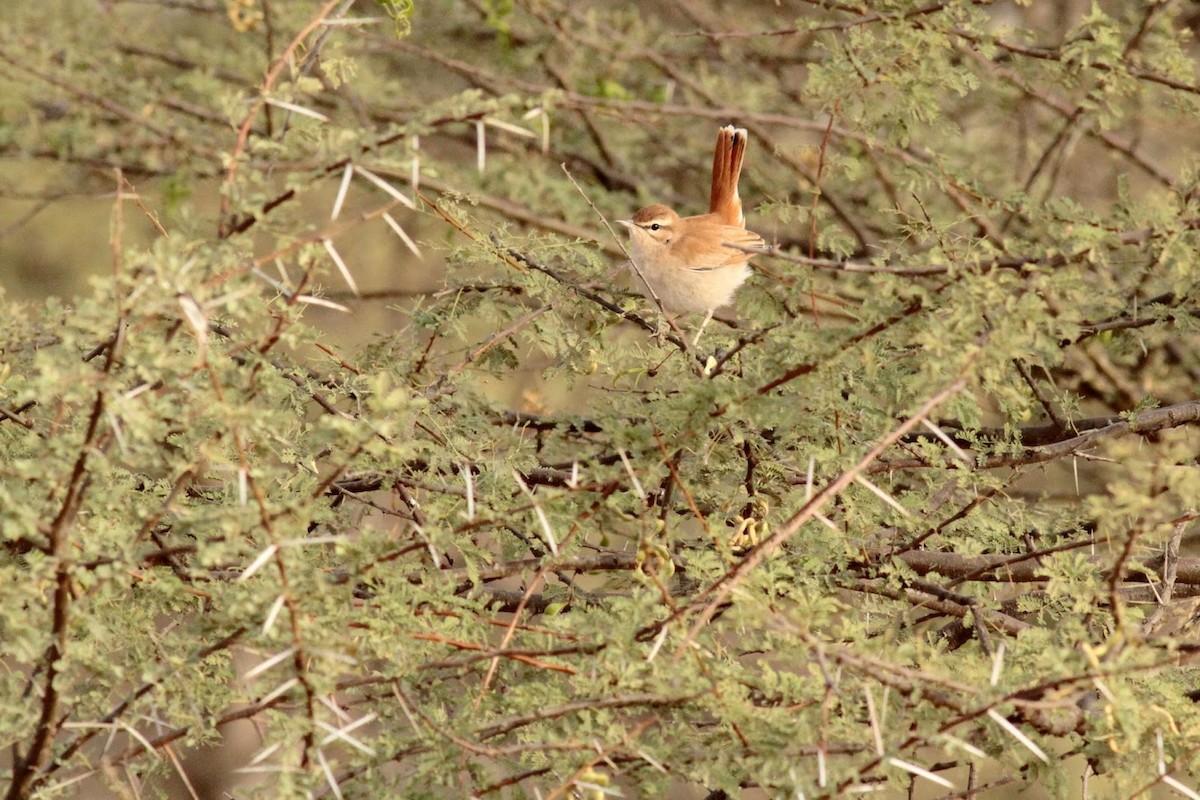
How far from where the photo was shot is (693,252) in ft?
16.0

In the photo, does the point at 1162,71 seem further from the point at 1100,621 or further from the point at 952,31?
the point at 1100,621

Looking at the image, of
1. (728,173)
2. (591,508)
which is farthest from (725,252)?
(591,508)

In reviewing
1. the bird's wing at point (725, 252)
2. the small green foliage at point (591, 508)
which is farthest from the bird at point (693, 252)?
the small green foliage at point (591, 508)

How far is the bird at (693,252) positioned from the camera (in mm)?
4781

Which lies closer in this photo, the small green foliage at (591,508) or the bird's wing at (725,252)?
the small green foliage at (591,508)

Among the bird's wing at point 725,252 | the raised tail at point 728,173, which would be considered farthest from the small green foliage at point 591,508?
the raised tail at point 728,173

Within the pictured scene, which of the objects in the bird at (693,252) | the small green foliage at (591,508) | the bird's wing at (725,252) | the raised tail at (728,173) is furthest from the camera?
the raised tail at (728,173)

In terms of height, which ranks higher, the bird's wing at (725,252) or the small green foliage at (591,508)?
the small green foliage at (591,508)

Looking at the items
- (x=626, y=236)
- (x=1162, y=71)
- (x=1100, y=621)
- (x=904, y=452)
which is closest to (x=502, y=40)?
(x=626, y=236)

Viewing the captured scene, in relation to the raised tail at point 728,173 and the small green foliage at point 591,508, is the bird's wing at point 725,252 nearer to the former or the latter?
the raised tail at point 728,173

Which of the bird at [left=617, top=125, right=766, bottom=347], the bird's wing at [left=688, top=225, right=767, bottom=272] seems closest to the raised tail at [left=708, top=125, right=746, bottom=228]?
the bird at [left=617, top=125, right=766, bottom=347]

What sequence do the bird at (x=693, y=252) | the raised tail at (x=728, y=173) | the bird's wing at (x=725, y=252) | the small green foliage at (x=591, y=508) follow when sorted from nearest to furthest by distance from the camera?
the small green foliage at (x=591, y=508) → the bird's wing at (x=725, y=252) → the bird at (x=693, y=252) → the raised tail at (x=728, y=173)

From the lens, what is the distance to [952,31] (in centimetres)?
361

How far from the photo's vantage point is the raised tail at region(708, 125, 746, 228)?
5.29 metres
